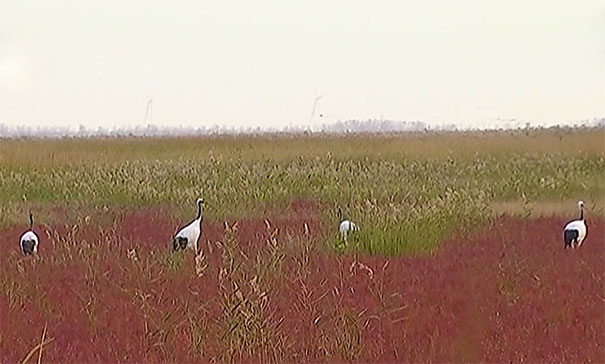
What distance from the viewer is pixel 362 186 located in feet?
45.0

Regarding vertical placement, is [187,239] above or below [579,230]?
below

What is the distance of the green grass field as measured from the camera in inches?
357

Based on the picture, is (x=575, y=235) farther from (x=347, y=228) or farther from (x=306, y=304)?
(x=306, y=304)

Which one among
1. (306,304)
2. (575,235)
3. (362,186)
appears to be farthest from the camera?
(362,186)

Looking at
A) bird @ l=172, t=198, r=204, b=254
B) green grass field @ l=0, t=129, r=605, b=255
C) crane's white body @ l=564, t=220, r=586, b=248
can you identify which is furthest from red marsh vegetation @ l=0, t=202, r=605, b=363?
green grass field @ l=0, t=129, r=605, b=255

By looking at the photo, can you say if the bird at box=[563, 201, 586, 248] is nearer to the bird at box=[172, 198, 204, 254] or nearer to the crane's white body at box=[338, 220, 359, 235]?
the crane's white body at box=[338, 220, 359, 235]

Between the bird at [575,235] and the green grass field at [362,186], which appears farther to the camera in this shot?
the green grass field at [362,186]

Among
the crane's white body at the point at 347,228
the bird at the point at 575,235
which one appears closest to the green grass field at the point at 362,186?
the crane's white body at the point at 347,228

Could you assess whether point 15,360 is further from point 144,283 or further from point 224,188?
point 224,188

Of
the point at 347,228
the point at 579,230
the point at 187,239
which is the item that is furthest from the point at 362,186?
the point at 187,239

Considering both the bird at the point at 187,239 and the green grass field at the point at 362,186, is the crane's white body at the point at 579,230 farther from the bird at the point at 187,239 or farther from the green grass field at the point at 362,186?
the bird at the point at 187,239

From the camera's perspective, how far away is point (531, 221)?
32.7ft

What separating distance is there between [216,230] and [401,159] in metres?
10.4

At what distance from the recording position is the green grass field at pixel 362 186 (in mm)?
9078
